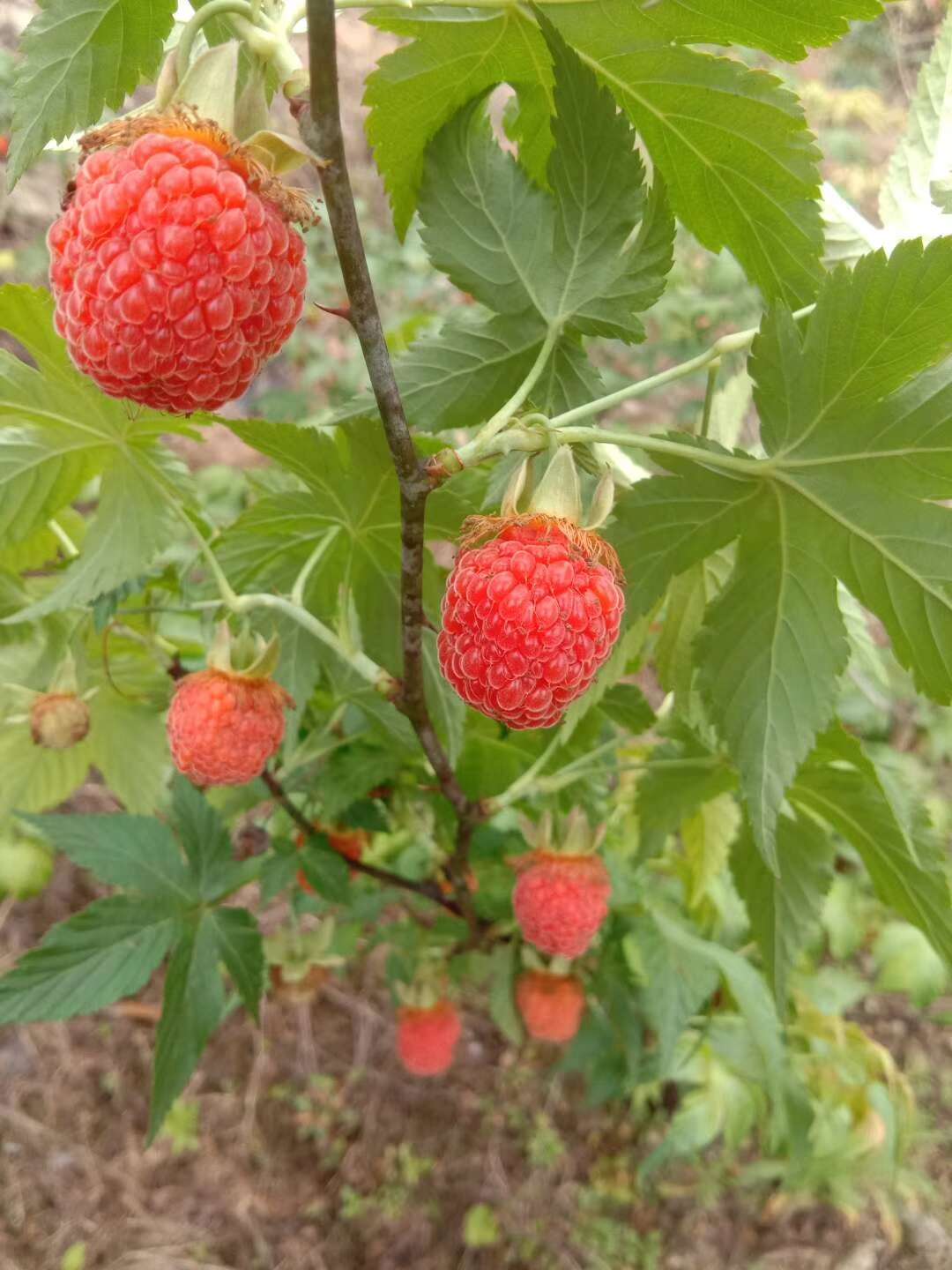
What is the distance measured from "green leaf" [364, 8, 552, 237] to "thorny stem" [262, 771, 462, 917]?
2.53 ft

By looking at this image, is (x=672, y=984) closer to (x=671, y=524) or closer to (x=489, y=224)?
(x=671, y=524)

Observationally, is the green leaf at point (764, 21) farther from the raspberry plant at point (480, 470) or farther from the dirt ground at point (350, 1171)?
the dirt ground at point (350, 1171)

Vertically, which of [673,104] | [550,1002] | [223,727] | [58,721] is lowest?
[550,1002]

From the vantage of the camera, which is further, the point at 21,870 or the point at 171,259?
the point at 21,870

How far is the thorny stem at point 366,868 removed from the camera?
125cm

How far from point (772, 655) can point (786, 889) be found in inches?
16.1

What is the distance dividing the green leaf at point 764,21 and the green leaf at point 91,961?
109 centimetres

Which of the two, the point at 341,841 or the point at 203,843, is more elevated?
the point at 203,843

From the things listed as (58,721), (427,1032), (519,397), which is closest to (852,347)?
(519,397)

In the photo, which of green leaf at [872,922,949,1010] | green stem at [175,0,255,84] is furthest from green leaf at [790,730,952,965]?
green leaf at [872,922,949,1010]

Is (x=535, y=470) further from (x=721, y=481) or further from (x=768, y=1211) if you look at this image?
(x=768, y=1211)

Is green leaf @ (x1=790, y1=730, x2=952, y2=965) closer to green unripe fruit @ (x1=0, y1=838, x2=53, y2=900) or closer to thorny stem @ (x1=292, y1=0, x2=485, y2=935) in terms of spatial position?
thorny stem @ (x1=292, y1=0, x2=485, y2=935)

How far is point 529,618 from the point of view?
654mm

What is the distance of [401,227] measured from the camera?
84cm
